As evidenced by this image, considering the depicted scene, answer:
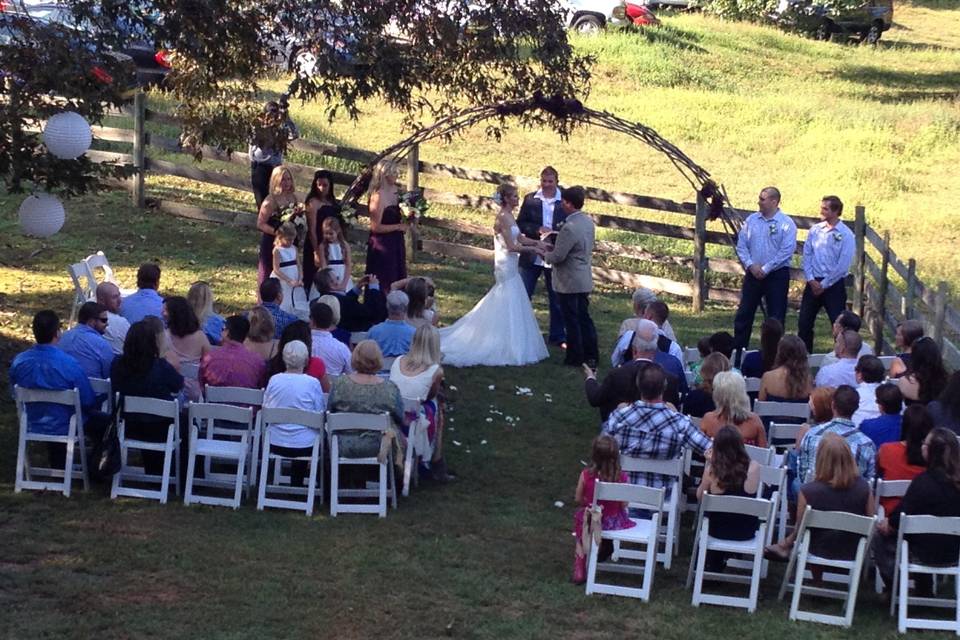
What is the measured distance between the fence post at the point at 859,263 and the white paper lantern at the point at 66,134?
29.0 ft

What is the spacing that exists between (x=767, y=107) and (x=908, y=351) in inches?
755

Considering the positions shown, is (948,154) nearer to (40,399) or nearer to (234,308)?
(234,308)

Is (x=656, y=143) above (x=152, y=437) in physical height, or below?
above

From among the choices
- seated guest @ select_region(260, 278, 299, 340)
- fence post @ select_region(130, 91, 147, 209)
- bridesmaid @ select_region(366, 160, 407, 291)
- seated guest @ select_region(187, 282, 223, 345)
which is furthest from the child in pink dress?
fence post @ select_region(130, 91, 147, 209)

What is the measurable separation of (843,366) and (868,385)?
22.0 inches

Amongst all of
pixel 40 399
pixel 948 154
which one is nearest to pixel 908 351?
pixel 40 399

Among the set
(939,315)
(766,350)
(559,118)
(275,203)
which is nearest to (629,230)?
(559,118)

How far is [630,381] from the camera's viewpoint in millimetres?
9141

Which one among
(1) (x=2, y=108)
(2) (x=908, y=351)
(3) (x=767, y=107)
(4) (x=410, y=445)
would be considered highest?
(3) (x=767, y=107)

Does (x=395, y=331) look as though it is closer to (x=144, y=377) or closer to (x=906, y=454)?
(x=144, y=377)

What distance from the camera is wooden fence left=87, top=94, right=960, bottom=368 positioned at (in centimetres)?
1459

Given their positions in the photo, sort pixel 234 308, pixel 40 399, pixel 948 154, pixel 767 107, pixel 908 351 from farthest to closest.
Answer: pixel 767 107, pixel 948 154, pixel 234 308, pixel 908 351, pixel 40 399

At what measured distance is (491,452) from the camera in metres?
10.6

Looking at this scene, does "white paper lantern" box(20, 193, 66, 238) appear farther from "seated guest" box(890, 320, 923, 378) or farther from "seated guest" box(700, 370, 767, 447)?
"seated guest" box(890, 320, 923, 378)
